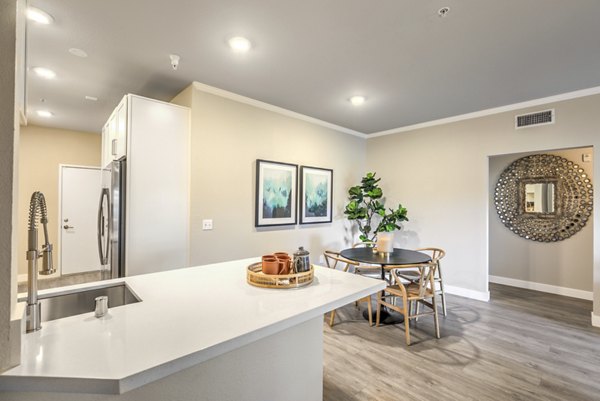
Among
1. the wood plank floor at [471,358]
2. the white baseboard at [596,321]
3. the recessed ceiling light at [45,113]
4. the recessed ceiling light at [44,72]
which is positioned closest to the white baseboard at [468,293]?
the wood plank floor at [471,358]

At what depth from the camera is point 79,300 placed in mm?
1368

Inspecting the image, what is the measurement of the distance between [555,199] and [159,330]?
5.47 metres

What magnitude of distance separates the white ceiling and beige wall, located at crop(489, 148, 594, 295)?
161 cm

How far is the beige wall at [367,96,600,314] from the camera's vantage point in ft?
10.8

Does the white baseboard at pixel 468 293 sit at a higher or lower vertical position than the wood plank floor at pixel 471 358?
higher

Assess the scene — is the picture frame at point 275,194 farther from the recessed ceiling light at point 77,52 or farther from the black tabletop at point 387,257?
the recessed ceiling light at point 77,52

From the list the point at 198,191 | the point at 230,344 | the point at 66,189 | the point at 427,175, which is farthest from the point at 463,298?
the point at 66,189

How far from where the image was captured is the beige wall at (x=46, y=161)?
4.72 meters

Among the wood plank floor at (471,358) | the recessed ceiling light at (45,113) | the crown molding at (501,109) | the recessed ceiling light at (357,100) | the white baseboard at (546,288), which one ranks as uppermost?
the recessed ceiling light at (45,113)

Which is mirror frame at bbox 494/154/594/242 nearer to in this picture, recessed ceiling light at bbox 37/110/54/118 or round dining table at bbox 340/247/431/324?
round dining table at bbox 340/247/431/324

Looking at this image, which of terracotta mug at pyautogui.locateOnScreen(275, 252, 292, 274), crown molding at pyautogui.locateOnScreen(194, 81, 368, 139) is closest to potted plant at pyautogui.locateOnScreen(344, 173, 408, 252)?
crown molding at pyautogui.locateOnScreen(194, 81, 368, 139)

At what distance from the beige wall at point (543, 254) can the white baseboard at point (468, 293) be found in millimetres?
1243

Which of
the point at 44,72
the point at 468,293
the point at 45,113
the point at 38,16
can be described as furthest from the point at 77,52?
the point at 468,293

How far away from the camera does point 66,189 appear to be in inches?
194
